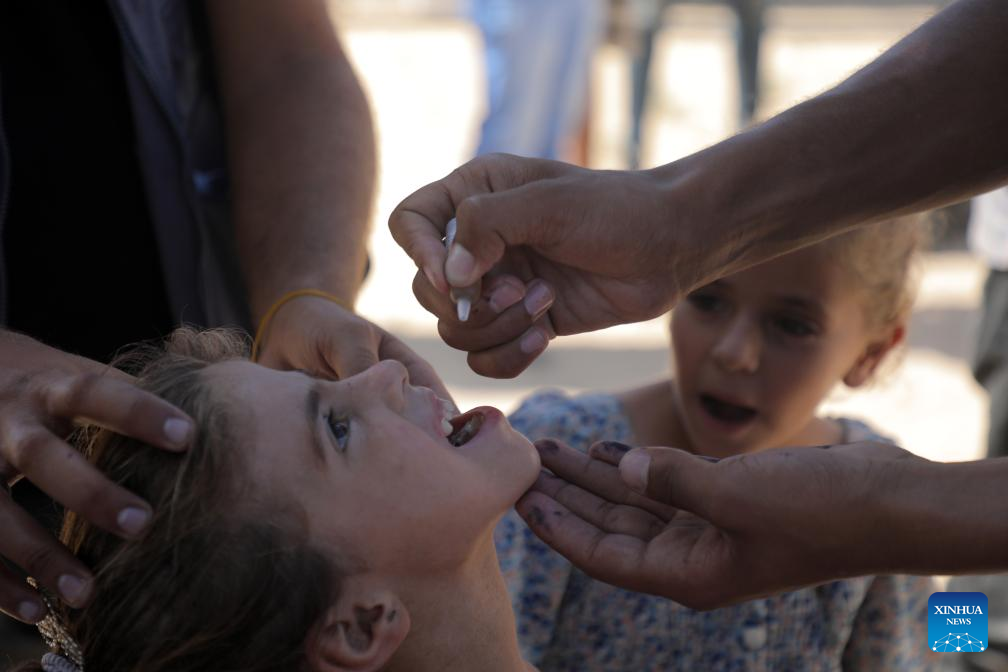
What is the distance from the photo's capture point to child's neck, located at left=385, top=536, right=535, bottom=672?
166 centimetres

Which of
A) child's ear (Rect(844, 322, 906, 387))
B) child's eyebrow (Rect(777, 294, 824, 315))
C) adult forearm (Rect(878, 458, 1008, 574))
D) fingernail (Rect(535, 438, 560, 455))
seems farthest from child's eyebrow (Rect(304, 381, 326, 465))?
child's ear (Rect(844, 322, 906, 387))

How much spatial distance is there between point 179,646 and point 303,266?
2.93 feet

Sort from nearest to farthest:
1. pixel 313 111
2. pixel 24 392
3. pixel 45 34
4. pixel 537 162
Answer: pixel 24 392 → pixel 537 162 → pixel 45 34 → pixel 313 111

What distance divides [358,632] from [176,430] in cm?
38

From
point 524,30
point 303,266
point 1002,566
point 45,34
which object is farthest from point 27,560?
point 524,30

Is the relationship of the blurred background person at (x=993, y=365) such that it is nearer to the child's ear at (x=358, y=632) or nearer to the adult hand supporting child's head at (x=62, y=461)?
the child's ear at (x=358, y=632)

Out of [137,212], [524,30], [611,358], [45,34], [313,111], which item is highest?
[524,30]

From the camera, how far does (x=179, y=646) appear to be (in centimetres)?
152

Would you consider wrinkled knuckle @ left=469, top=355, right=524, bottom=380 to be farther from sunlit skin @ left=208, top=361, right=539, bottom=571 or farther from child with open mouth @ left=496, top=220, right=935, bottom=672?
child with open mouth @ left=496, top=220, right=935, bottom=672

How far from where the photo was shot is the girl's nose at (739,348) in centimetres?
230

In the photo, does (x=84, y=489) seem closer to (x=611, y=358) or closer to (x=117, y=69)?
(x=117, y=69)

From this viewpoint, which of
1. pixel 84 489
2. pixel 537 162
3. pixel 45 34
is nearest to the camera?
pixel 84 489

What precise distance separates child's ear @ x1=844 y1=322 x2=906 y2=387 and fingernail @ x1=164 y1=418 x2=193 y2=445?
5.08ft

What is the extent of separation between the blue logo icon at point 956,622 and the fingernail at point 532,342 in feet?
3.32
